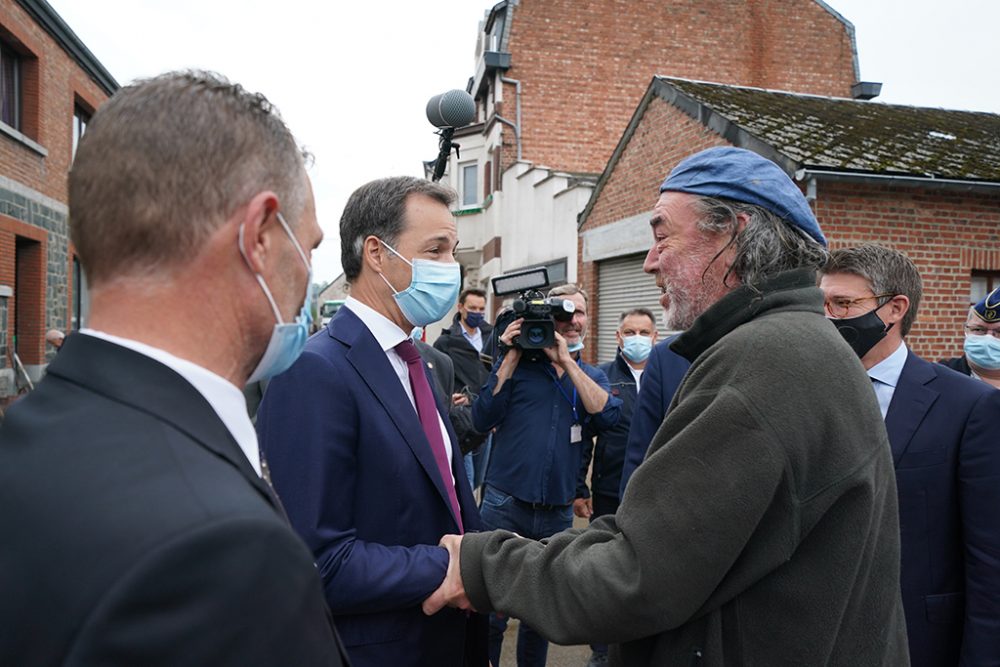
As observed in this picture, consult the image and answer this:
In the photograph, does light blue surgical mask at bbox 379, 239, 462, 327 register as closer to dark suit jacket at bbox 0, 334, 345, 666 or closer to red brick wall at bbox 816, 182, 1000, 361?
dark suit jacket at bbox 0, 334, 345, 666

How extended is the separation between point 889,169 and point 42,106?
15.2 metres

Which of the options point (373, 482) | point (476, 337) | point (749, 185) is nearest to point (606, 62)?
point (476, 337)

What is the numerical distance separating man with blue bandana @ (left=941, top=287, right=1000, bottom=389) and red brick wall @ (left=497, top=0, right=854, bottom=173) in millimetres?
14471

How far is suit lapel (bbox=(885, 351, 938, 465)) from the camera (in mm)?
2574

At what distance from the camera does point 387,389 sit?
205cm

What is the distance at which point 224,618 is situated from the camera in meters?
0.77

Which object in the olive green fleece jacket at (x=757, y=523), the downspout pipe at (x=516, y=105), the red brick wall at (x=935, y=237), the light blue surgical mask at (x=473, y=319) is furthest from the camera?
the downspout pipe at (x=516, y=105)

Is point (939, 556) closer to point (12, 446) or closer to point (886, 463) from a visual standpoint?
point (886, 463)

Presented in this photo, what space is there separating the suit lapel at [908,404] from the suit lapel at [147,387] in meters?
2.37

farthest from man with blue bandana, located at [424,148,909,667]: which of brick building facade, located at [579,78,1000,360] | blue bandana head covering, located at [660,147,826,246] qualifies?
brick building facade, located at [579,78,1000,360]

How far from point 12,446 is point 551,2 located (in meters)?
19.0

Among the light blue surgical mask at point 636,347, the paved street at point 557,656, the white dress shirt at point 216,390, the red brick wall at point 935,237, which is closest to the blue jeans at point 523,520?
the paved street at point 557,656

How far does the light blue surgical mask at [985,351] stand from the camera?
13.5 feet

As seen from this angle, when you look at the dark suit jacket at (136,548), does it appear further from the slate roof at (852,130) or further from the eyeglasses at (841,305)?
the slate roof at (852,130)
